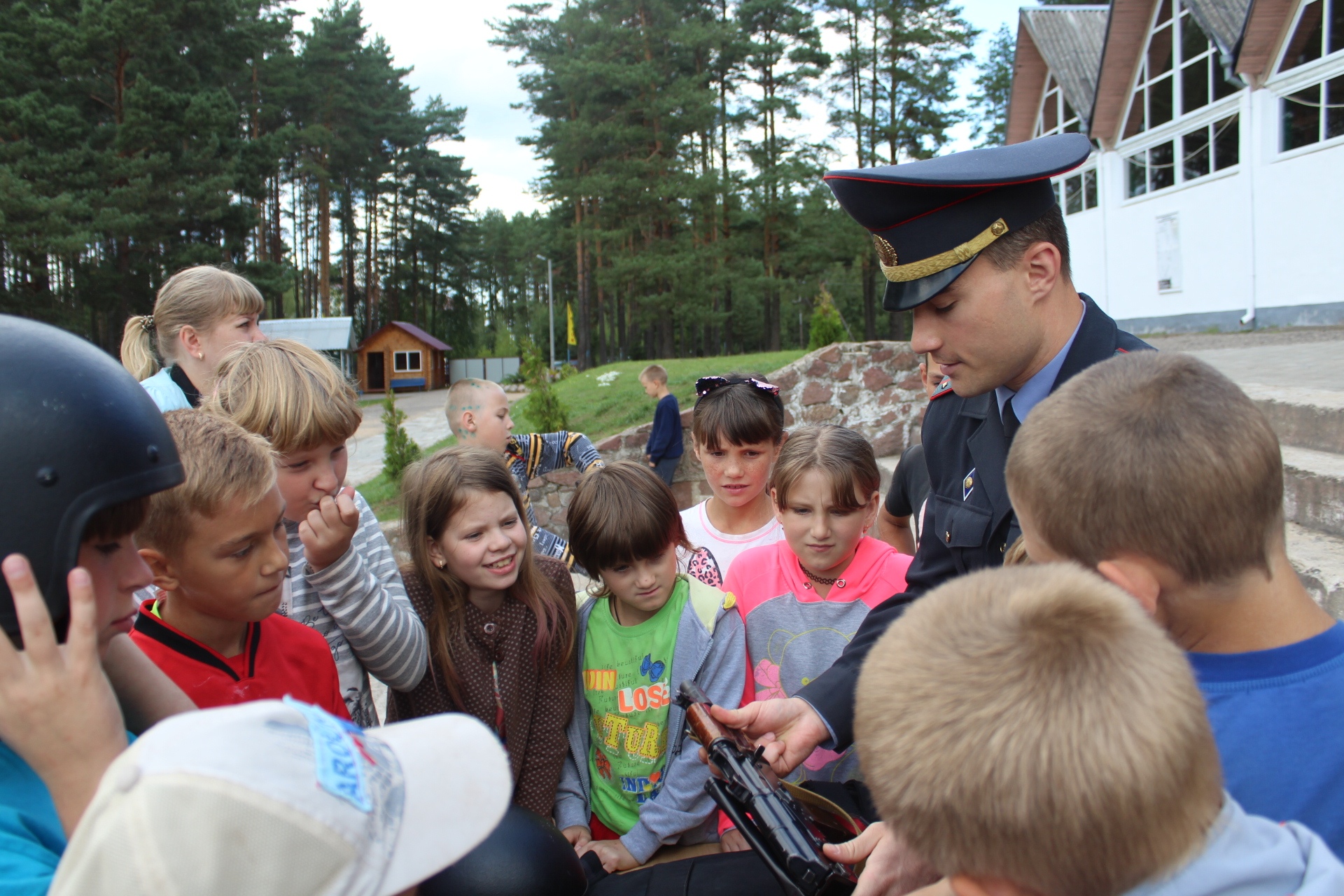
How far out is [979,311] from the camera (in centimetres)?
194

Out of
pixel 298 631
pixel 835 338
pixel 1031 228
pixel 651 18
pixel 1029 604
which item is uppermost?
pixel 651 18

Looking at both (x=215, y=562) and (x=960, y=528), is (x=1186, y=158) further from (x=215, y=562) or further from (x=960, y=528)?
(x=215, y=562)

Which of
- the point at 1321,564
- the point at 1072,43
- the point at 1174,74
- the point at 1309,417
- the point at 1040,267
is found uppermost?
the point at 1072,43

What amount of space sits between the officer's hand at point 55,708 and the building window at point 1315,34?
61.0 ft

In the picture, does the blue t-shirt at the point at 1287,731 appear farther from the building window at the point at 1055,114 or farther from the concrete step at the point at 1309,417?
the building window at the point at 1055,114

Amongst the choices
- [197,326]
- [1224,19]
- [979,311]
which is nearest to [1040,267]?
[979,311]

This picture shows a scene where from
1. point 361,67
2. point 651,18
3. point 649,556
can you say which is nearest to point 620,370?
point 649,556

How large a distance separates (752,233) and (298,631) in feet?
106

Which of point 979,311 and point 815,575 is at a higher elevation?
point 979,311

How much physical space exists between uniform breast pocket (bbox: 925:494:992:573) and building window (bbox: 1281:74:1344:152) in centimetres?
1646

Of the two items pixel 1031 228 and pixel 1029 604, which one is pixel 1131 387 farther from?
pixel 1031 228

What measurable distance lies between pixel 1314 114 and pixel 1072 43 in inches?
395

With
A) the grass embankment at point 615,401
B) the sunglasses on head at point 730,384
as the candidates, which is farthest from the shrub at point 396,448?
the sunglasses on head at point 730,384

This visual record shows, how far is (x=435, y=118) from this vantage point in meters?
45.1
